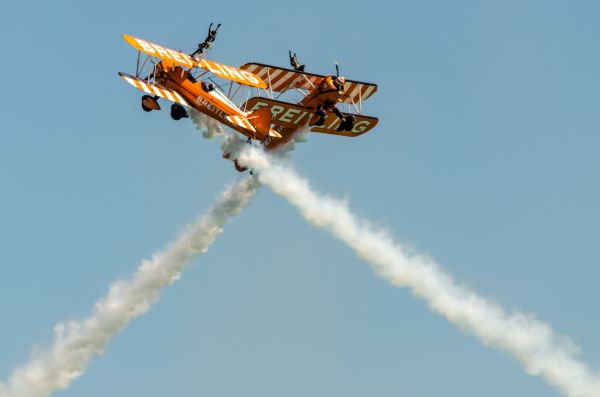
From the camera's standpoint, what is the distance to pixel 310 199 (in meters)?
52.4

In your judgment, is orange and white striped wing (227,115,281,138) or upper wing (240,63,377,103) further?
upper wing (240,63,377,103)

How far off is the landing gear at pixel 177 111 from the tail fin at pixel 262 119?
2032mm

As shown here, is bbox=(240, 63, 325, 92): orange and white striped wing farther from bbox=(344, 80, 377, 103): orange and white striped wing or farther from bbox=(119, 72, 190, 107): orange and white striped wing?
bbox=(119, 72, 190, 107): orange and white striped wing

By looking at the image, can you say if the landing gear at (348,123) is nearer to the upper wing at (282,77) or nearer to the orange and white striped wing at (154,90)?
the upper wing at (282,77)

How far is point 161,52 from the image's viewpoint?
166 ft

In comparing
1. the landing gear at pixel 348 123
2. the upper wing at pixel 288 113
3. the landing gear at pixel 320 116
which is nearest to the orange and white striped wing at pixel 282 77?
the upper wing at pixel 288 113

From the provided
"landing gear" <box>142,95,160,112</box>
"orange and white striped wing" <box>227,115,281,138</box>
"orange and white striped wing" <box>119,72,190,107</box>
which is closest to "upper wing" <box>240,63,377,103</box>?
"orange and white striped wing" <box>227,115,281,138</box>

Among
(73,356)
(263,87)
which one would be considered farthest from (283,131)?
(73,356)

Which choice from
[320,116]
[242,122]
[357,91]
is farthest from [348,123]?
[242,122]

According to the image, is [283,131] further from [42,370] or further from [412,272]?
[42,370]

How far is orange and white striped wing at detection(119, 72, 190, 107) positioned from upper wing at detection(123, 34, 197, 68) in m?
0.94

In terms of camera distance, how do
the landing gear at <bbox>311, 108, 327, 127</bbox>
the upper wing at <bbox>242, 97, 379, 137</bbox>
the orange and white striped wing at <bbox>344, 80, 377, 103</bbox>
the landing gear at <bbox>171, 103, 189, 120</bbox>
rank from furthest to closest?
1. the orange and white striped wing at <bbox>344, 80, 377, 103</bbox>
2. the landing gear at <bbox>311, 108, 327, 127</bbox>
3. the upper wing at <bbox>242, 97, 379, 137</bbox>
4. the landing gear at <bbox>171, 103, 189, 120</bbox>

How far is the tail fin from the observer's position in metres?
50.5

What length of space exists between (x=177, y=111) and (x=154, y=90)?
101cm
